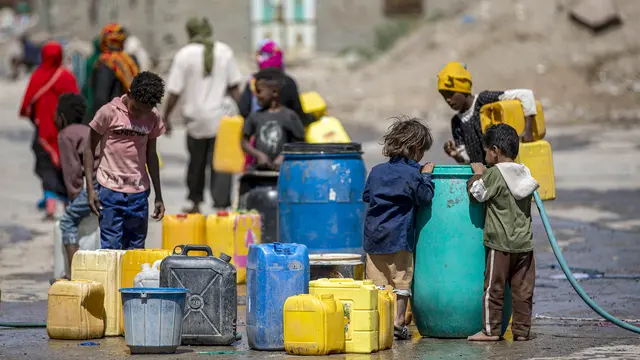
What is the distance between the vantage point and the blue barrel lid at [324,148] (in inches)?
380

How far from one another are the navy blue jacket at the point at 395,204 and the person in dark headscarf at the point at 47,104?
628 centimetres

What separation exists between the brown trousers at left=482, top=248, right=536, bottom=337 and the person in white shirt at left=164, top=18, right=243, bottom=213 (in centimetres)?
662

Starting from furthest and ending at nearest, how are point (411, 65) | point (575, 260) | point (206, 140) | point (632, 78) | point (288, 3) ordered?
point (288, 3)
point (411, 65)
point (632, 78)
point (206, 140)
point (575, 260)

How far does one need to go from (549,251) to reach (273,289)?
17.2ft

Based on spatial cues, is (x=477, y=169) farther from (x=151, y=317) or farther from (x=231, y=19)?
(x=231, y=19)

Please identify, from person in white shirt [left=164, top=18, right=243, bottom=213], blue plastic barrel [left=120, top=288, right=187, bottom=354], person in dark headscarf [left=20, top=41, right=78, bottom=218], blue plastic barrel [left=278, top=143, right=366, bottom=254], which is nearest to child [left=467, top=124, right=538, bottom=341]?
blue plastic barrel [left=120, top=288, right=187, bottom=354]

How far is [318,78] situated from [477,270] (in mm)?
28915

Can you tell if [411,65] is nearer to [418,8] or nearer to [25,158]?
[418,8]

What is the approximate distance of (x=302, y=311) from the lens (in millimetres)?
7199

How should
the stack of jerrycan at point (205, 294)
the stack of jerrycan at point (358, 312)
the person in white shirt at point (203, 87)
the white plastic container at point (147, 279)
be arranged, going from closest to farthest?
the stack of jerrycan at point (358, 312) → the stack of jerrycan at point (205, 294) → the white plastic container at point (147, 279) → the person in white shirt at point (203, 87)

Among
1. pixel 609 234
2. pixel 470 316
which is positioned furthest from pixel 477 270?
pixel 609 234

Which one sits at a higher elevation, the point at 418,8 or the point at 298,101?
the point at 418,8

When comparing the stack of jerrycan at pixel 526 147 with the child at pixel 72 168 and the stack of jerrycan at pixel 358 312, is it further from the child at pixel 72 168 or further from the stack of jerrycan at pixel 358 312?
the child at pixel 72 168

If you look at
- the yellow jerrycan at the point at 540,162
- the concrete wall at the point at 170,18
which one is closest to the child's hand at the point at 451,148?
the yellow jerrycan at the point at 540,162
